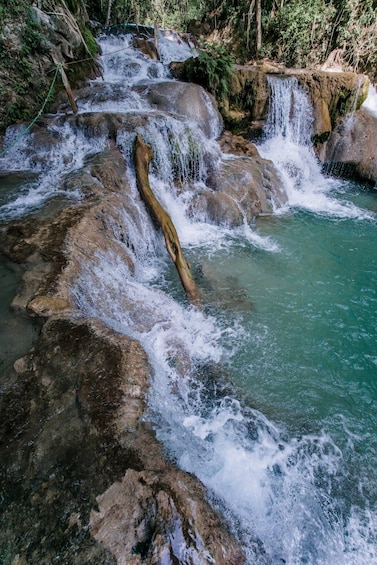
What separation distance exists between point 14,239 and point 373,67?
1384 centimetres

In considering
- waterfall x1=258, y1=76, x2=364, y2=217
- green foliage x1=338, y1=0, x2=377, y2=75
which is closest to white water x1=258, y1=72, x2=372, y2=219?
waterfall x1=258, y1=76, x2=364, y2=217

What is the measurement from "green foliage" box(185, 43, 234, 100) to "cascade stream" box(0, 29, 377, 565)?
1.61 meters

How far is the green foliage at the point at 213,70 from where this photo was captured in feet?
29.2

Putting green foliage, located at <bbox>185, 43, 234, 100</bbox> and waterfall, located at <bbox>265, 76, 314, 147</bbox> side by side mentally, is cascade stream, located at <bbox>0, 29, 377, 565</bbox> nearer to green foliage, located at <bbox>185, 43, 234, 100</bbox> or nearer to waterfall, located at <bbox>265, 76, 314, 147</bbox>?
green foliage, located at <bbox>185, 43, 234, 100</bbox>

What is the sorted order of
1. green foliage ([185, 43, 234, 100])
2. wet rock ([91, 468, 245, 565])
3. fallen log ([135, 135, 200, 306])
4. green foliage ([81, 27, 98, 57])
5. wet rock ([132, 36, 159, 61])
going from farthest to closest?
wet rock ([132, 36, 159, 61]) < green foliage ([81, 27, 98, 57]) < green foliage ([185, 43, 234, 100]) < fallen log ([135, 135, 200, 306]) < wet rock ([91, 468, 245, 565])

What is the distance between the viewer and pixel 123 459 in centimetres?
187

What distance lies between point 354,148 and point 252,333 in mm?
8549

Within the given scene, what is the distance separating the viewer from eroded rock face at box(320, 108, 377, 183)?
9.23m

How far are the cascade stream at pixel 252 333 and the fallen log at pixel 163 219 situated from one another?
0.18 meters

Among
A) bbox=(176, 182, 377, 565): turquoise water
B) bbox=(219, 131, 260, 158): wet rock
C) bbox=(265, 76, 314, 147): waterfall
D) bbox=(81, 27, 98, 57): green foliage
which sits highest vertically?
bbox=(81, 27, 98, 57): green foliage

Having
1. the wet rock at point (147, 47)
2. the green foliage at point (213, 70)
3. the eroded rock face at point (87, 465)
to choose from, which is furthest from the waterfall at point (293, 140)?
the eroded rock face at point (87, 465)

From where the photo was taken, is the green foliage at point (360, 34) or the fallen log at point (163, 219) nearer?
the fallen log at point (163, 219)

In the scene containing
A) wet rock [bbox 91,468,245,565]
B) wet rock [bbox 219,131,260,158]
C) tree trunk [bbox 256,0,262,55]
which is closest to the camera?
wet rock [bbox 91,468,245,565]

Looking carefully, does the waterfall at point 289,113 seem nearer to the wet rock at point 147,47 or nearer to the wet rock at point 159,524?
the wet rock at point 147,47
